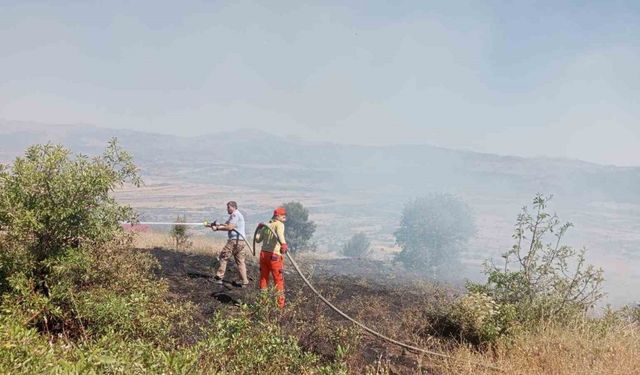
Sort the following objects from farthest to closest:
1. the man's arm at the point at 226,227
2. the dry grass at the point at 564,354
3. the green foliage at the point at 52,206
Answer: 1. the man's arm at the point at 226,227
2. the green foliage at the point at 52,206
3. the dry grass at the point at 564,354

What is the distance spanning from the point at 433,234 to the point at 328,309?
119 ft

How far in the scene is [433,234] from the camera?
45750 millimetres

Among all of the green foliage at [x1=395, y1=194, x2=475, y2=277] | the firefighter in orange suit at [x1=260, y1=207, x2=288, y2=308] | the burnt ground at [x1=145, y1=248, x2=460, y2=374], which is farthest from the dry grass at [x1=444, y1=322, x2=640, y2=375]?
the green foliage at [x1=395, y1=194, x2=475, y2=277]

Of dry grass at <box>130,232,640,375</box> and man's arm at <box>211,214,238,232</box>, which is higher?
man's arm at <box>211,214,238,232</box>

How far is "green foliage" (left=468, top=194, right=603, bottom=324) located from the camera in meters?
9.41

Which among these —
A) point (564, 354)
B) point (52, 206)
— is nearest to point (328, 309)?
point (564, 354)

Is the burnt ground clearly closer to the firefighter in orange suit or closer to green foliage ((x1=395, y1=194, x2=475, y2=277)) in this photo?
the firefighter in orange suit

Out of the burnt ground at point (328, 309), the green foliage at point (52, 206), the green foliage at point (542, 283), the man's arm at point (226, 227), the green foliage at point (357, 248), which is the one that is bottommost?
the green foliage at point (357, 248)

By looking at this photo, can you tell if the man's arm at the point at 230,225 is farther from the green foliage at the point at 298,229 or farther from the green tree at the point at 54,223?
the green foliage at the point at 298,229

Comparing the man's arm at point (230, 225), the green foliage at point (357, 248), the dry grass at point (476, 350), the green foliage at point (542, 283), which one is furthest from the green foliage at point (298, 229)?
the green foliage at point (542, 283)

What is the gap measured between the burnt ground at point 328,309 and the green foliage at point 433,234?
28.8m

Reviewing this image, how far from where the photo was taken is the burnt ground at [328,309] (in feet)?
25.6

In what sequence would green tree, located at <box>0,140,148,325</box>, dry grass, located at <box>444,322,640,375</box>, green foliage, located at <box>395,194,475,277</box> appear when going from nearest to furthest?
dry grass, located at <box>444,322,640,375</box>, green tree, located at <box>0,140,148,325</box>, green foliage, located at <box>395,194,475,277</box>

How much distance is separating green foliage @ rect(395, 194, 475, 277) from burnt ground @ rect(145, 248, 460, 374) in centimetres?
2879
